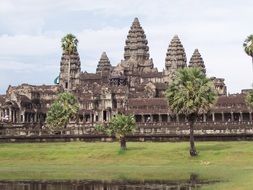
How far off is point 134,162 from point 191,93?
454 inches

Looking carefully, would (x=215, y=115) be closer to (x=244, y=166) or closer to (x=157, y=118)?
(x=157, y=118)

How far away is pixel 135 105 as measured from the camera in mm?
175125

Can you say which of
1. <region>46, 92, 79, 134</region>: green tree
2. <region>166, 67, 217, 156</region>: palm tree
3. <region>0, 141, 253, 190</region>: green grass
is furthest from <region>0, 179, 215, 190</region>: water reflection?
<region>46, 92, 79, 134</region>: green tree

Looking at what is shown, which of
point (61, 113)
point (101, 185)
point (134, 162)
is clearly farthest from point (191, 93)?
point (61, 113)

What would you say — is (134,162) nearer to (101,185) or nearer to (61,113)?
(101,185)

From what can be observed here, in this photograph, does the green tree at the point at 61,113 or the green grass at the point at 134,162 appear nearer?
the green grass at the point at 134,162

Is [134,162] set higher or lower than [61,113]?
lower

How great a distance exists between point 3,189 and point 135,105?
410ft

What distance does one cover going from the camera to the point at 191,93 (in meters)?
79.4

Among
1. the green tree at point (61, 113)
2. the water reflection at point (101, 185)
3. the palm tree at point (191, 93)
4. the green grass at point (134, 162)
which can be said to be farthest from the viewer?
the green tree at point (61, 113)

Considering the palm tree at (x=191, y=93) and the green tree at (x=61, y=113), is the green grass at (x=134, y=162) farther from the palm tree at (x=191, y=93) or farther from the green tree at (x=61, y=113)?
the green tree at (x=61, y=113)

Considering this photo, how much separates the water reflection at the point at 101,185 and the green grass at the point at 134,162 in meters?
2.78

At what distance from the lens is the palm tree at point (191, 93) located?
259 ft

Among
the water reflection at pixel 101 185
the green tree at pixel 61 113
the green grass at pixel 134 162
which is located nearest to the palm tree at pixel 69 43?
the green tree at pixel 61 113
